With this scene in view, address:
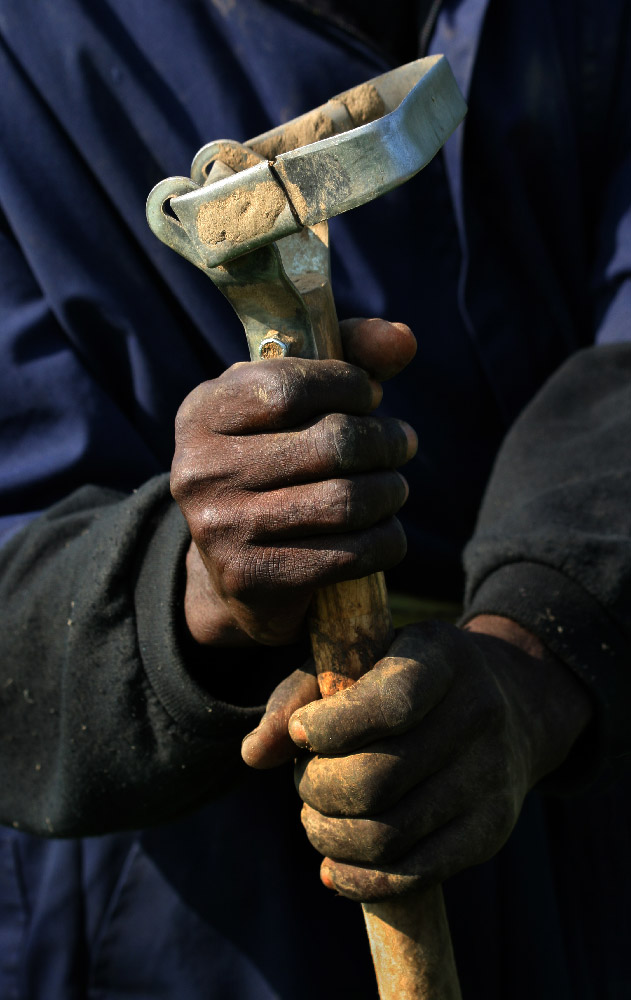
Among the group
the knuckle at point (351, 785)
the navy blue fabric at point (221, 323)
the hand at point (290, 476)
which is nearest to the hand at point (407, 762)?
the knuckle at point (351, 785)

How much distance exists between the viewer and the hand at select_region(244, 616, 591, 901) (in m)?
0.76

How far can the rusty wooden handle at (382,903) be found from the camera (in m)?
0.79

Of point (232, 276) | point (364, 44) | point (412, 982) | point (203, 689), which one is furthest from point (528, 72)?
point (412, 982)

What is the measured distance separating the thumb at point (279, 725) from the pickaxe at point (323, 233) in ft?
0.13

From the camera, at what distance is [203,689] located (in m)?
0.94

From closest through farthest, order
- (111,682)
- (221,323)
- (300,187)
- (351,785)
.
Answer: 1. (300,187)
2. (351,785)
3. (111,682)
4. (221,323)

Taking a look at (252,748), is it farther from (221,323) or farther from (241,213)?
(221,323)

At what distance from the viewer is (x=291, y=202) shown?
66 cm

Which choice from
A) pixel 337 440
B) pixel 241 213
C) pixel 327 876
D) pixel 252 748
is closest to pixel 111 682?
pixel 252 748

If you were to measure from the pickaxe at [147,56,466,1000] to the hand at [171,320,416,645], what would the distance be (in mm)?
49

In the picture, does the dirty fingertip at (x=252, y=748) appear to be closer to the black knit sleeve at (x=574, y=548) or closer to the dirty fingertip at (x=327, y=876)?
the dirty fingertip at (x=327, y=876)

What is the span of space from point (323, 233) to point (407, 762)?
56 cm

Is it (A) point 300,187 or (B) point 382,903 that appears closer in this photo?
(A) point 300,187

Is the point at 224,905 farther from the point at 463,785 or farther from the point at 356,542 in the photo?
the point at 356,542
